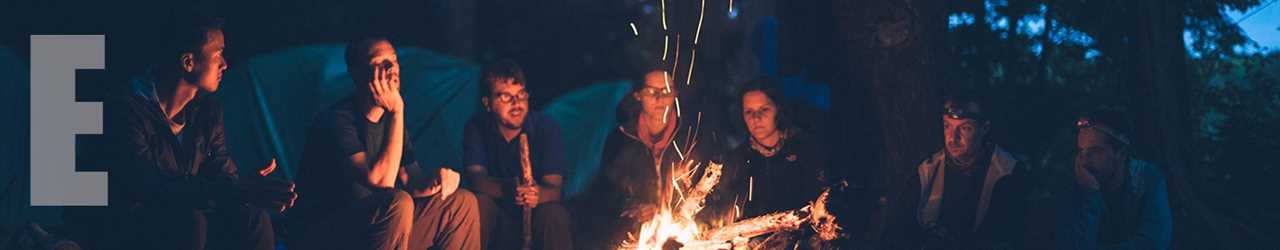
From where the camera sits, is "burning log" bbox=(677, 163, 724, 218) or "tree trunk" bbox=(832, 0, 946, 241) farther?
"tree trunk" bbox=(832, 0, 946, 241)

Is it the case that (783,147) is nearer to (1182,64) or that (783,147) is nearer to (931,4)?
(931,4)

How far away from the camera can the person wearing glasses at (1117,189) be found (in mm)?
5605

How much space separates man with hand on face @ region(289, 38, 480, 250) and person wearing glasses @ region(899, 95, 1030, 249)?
2065mm

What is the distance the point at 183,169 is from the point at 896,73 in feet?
11.7

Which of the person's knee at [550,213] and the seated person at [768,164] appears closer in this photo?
the seated person at [768,164]

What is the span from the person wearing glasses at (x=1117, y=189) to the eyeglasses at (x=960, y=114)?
45 cm

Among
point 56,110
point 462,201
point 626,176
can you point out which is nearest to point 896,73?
point 626,176

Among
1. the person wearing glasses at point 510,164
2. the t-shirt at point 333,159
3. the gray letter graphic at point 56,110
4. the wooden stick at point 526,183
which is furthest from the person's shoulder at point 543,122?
the gray letter graphic at point 56,110

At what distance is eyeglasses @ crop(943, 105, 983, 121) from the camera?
5.78m

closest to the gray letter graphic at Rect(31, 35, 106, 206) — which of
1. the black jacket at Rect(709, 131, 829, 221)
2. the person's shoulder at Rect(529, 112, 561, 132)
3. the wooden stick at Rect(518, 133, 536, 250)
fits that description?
the wooden stick at Rect(518, 133, 536, 250)

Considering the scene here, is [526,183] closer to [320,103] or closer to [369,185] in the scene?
[369,185]

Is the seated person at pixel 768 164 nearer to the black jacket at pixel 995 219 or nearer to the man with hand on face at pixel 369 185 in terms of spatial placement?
the black jacket at pixel 995 219

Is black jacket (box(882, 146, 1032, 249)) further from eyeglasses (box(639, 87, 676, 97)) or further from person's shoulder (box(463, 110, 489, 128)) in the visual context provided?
person's shoulder (box(463, 110, 489, 128))

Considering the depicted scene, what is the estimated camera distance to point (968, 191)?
18.9ft
